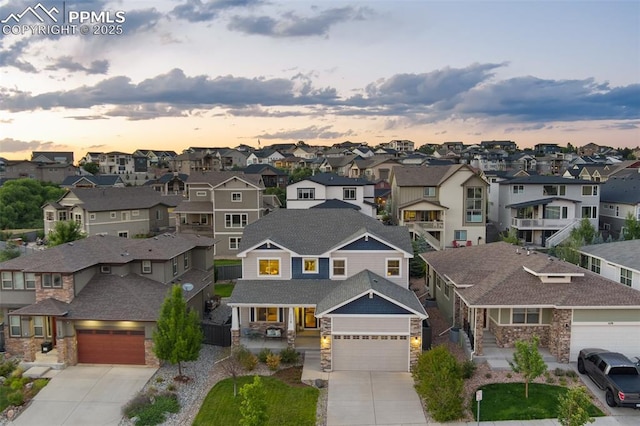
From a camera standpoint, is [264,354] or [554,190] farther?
[554,190]

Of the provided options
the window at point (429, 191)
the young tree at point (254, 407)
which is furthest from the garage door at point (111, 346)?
the window at point (429, 191)

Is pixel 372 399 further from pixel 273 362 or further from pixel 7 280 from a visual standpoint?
pixel 7 280

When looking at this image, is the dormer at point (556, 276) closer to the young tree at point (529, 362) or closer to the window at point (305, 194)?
the young tree at point (529, 362)

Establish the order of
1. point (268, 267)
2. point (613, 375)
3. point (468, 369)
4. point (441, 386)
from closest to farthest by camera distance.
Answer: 1. point (441, 386)
2. point (613, 375)
3. point (468, 369)
4. point (268, 267)

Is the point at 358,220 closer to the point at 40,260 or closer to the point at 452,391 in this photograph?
the point at 452,391

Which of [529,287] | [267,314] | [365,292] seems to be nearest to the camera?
[365,292]

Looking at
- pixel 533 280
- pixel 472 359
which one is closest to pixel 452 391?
pixel 472 359

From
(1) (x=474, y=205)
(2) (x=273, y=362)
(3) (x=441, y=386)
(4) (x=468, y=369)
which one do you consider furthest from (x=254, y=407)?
(1) (x=474, y=205)
